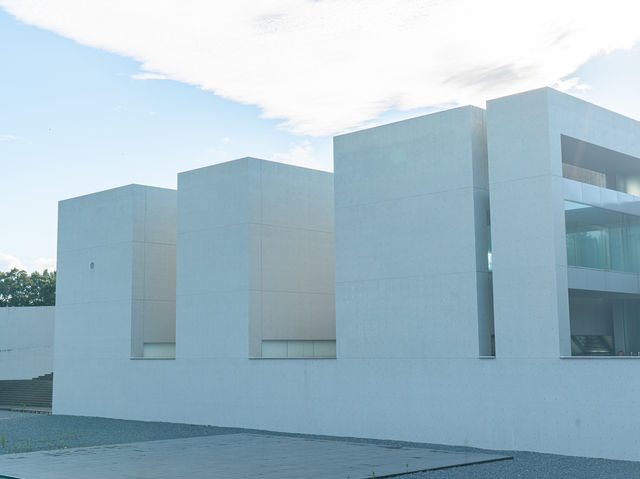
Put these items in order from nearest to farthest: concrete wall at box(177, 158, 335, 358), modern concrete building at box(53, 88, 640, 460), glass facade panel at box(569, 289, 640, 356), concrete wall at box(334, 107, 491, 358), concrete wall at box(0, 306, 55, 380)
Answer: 1. modern concrete building at box(53, 88, 640, 460)
2. concrete wall at box(334, 107, 491, 358)
3. glass facade panel at box(569, 289, 640, 356)
4. concrete wall at box(177, 158, 335, 358)
5. concrete wall at box(0, 306, 55, 380)

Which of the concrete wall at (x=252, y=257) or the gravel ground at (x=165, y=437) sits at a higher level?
the concrete wall at (x=252, y=257)

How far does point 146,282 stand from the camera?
91.0 feet

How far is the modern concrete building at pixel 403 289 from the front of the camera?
56.4 feet

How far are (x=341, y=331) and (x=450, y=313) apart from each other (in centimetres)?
351

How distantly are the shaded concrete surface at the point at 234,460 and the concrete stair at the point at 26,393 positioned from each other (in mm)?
17409

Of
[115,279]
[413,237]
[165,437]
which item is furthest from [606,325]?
[115,279]

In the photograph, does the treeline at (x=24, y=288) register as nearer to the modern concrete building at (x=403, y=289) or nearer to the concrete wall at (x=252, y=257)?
the modern concrete building at (x=403, y=289)

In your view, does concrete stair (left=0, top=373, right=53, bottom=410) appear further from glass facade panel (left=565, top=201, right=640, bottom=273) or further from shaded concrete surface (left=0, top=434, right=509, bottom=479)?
glass facade panel (left=565, top=201, right=640, bottom=273)

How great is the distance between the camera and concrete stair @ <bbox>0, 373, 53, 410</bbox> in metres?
34.5

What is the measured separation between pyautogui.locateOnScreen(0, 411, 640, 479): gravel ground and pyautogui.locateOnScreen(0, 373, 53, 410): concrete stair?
2.96 m

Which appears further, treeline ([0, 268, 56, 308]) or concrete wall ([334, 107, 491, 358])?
treeline ([0, 268, 56, 308])

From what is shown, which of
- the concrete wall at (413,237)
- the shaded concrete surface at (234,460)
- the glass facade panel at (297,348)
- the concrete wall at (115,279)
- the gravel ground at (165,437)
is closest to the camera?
the gravel ground at (165,437)

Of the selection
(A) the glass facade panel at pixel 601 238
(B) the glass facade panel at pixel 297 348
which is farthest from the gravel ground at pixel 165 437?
(A) the glass facade panel at pixel 601 238

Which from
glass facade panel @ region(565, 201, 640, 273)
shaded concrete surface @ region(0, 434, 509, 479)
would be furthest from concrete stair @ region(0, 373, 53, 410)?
glass facade panel @ region(565, 201, 640, 273)
